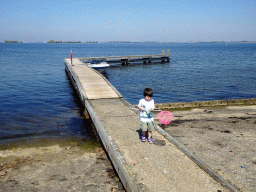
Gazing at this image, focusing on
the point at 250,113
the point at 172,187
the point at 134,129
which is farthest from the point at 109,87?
the point at 172,187

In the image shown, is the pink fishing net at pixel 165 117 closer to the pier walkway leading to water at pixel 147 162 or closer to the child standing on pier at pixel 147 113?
the pier walkway leading to water at pixel 147 162

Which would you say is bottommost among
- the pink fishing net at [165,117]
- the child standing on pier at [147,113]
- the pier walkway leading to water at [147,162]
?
the pink fishing net at [165,117]

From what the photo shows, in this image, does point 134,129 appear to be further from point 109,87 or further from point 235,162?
point 109,87

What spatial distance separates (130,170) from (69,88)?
694 inches

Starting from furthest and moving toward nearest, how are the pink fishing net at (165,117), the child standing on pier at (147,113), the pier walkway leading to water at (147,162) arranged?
the pink fishing net at (165,117)
the child standing on pier at (147,113)
the pier walkway leading to water at (147,162)

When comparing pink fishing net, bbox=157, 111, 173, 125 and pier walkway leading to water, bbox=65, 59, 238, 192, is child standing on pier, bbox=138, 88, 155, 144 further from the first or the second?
pink fishing net, bbox=157, 111, 173, 125

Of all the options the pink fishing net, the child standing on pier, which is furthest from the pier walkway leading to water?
the pink fishing net

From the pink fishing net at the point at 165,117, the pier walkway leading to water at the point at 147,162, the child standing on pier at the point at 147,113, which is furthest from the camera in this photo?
the pink fishing net at the point at 165,117

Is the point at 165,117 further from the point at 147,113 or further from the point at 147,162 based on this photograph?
the point at 147,162

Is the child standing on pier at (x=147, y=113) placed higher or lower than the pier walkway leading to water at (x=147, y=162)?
higher

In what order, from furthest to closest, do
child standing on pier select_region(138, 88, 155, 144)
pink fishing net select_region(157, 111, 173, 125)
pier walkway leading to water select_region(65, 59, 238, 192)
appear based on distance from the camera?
1. pink fishing net select_region(157, 111, 173, 125)
2. child standing on pier select_region(138, 88, 155, 144)
3. pier walkway leading to water select_region(65, 59, 238, 192)

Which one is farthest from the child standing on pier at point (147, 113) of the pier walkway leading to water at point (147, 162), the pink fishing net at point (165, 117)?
the pink fishing net at point (165, 117)

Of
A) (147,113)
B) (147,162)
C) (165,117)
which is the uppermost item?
(147,113)

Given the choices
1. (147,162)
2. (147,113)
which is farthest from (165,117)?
(147,162)
